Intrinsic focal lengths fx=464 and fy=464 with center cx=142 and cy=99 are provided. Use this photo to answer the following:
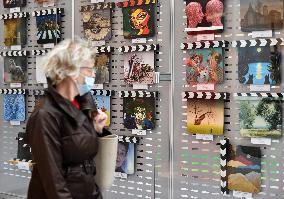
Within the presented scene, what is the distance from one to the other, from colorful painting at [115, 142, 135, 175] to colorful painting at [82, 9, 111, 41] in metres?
1.15

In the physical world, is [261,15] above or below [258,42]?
above

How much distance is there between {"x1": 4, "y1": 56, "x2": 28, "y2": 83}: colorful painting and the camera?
5.58 m

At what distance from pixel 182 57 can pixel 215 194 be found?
134 cm

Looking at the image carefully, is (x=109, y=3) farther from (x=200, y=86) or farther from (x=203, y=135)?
(x=203, y=135)

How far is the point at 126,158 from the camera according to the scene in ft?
15.8

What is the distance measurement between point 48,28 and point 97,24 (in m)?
0.71

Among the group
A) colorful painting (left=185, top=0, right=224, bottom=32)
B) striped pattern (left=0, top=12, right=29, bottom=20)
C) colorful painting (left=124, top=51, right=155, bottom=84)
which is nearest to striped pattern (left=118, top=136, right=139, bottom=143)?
colorful painting (left=124, top=51, right=155, bottom=84)

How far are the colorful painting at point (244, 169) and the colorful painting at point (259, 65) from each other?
609 mm

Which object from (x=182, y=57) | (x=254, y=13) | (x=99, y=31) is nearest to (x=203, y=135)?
(x=182, y=57)

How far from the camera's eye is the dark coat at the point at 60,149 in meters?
2.63

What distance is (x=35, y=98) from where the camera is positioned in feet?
18.0

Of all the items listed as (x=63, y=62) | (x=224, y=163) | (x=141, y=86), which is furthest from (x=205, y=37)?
(x=63, y=62)

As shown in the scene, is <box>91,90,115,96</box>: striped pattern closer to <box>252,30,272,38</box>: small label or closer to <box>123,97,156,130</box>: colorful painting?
<box>123,97,156,130</box>: colorful painting

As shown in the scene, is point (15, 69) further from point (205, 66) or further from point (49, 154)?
point (49, 154)
